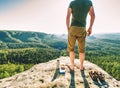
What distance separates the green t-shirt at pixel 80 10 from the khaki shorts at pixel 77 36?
0.83ft

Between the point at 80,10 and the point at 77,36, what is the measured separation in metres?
1.20

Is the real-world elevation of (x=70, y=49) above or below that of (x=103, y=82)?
above

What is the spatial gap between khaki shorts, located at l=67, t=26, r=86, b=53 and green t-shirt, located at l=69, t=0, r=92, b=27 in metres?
0.25

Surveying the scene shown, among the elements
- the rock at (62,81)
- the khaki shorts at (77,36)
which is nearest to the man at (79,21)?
the khaki shorts at (77,36)

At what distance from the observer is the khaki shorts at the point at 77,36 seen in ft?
30.3

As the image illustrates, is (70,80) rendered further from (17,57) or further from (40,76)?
(17,57)

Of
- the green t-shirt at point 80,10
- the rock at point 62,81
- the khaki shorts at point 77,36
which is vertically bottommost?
the rock at point 62,81

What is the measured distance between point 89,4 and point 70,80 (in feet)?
11.2

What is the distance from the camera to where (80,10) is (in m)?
8.93

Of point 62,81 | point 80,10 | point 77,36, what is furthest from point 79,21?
point 62,81

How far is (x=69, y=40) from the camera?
9.52m

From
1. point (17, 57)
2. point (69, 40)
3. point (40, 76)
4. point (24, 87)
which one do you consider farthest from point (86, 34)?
point (17, 57)

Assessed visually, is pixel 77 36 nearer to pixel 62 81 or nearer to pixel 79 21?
pixel 79 21

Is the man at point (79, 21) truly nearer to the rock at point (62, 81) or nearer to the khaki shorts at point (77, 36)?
the khaki shorts at point (77, 36)
